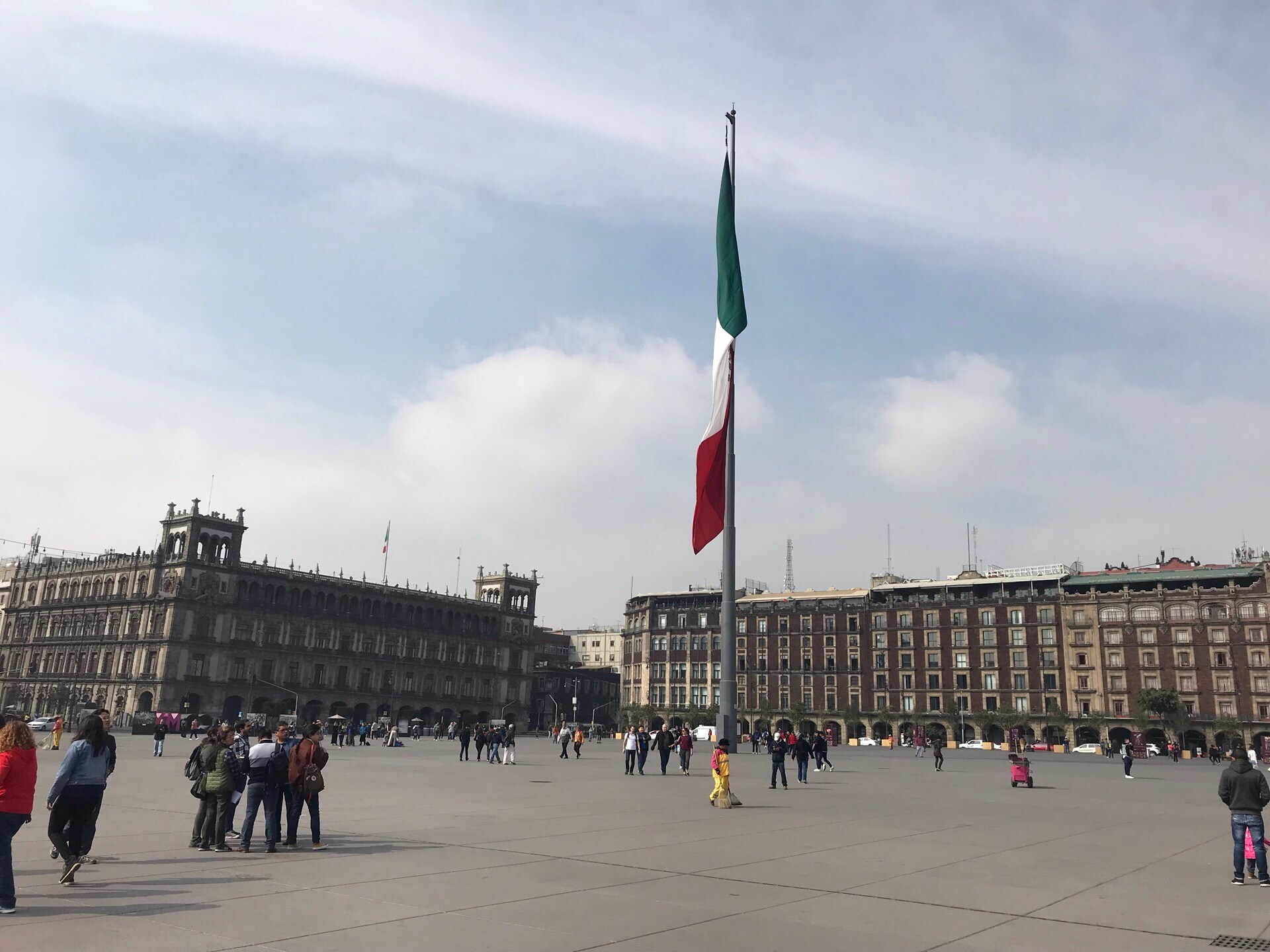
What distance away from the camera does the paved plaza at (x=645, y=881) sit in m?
8.66

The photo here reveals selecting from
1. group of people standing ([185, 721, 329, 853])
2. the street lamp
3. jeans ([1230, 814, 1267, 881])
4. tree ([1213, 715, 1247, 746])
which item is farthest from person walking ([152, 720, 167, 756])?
the street lamp

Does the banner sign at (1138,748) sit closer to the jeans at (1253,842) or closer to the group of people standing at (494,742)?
the group of people standing at (494,742)

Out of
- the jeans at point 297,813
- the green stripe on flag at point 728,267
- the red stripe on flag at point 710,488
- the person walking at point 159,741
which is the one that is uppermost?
the green stripe on flag at point 728,267

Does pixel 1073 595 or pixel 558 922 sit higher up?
pixel 1073 595

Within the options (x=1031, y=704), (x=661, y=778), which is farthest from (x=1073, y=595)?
(x=661, y=778)

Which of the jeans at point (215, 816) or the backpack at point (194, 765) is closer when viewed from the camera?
the jeans at point (215, 816)

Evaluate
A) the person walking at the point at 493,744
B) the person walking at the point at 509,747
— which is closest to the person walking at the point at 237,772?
the person walking at the point at 509,747

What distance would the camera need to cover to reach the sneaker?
10312mm

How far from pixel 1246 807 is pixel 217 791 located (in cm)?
1273

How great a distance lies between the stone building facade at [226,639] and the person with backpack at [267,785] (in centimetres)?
9219

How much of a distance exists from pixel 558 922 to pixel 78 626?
380 ft

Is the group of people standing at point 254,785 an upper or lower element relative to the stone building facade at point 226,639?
lower

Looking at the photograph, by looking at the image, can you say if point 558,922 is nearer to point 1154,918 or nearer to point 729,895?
point 729,895

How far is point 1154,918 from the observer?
9922 millimetres
